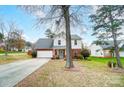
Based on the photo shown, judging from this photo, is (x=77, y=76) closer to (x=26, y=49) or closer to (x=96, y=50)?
(x=96, y=50)

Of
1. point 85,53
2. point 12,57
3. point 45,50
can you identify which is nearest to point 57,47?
point 45,50

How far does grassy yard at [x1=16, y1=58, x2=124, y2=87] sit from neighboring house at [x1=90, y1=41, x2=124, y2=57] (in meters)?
0.17

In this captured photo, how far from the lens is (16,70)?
5.08 metres

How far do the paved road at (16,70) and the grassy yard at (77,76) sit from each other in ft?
0.59

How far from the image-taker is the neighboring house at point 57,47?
5300 mm

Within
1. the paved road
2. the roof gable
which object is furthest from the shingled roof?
the paved road

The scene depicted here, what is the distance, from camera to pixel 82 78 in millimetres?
4504

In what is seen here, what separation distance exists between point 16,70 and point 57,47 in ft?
4.59

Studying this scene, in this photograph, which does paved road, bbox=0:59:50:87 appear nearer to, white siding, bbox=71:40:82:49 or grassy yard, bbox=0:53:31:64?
grassy yard, bbox=0:53:31:64

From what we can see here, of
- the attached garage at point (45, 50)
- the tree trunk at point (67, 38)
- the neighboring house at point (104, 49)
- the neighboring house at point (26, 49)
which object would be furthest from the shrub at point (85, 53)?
the neighboring house at point (26, 49)

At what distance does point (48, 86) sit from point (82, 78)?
76cm

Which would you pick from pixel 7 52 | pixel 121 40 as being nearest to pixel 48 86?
pixel 7 52

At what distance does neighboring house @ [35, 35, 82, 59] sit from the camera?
530cm
